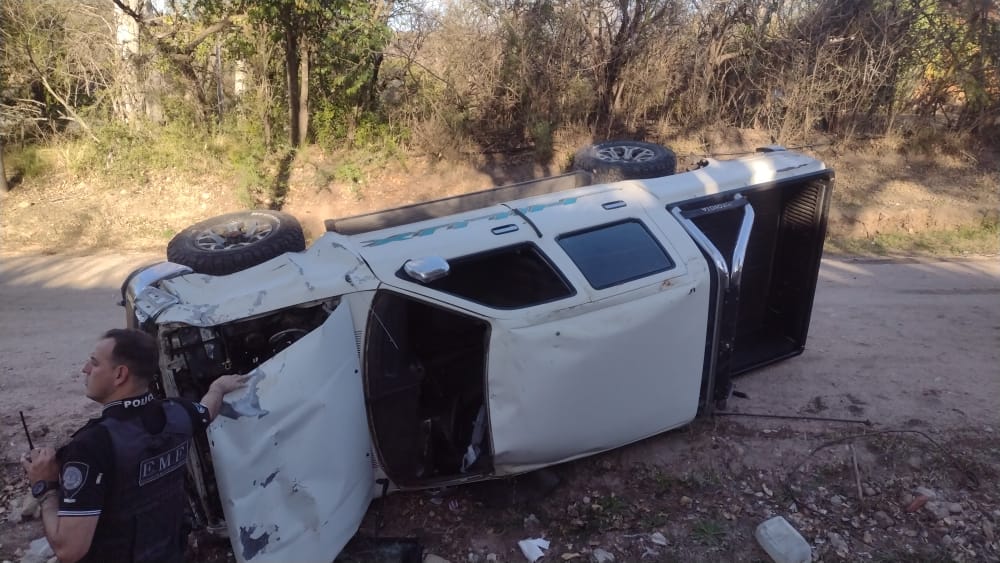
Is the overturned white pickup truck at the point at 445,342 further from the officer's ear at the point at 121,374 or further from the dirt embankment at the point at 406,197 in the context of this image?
the dirt embankment at the point at 406,197

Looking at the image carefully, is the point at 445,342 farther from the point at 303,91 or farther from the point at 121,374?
the point at 303,91

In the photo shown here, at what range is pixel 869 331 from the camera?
21.6 ft

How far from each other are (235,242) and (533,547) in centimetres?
396

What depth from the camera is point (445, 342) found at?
4504 mm

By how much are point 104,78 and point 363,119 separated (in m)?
4.64

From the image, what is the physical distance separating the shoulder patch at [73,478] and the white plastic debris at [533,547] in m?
2.37

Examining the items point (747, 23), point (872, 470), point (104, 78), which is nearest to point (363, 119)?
point (104, 78)

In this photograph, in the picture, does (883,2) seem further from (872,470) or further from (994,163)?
(872,470)

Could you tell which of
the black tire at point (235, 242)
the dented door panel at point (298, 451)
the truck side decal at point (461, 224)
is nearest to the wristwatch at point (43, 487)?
the dented door panel at point (298, 451)

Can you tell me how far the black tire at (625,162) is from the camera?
6.12 metres

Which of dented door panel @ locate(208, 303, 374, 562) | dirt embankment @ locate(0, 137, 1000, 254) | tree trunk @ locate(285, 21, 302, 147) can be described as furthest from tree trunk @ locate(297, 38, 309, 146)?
dented door panel @ locate(208, 303, 374, 562)

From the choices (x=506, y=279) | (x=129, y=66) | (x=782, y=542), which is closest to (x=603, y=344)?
(x=506, y=279)

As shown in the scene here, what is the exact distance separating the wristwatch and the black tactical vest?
0.57 feet

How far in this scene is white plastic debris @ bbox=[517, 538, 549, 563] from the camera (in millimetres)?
3939
